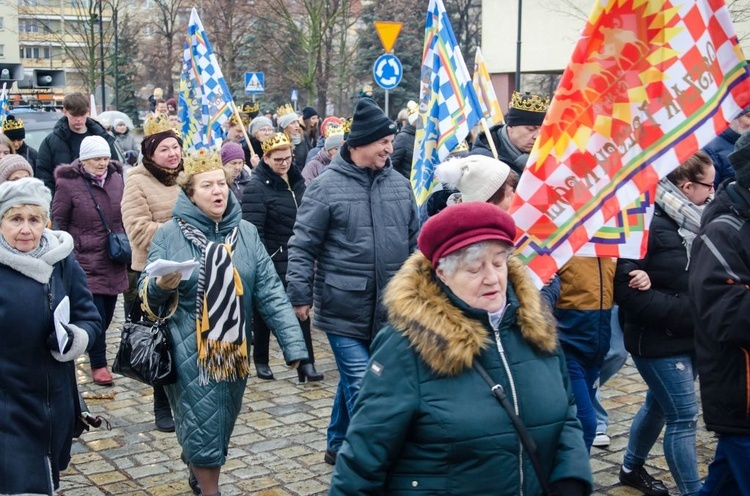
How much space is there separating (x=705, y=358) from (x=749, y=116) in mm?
5031

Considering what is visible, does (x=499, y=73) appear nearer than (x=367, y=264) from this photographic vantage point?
No

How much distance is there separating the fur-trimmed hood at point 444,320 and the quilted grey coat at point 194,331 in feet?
7.75

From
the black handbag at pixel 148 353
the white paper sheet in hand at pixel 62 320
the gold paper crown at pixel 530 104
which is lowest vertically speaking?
the black handbag at pixel 148 353

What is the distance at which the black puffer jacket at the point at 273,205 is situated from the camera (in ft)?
29.6

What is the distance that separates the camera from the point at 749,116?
885cm

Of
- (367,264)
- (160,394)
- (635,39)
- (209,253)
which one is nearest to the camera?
(635,39)

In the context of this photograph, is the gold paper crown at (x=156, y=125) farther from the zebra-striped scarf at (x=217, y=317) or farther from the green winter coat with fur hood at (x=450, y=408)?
the green winter coat with fur hood at (x=450, y=408)

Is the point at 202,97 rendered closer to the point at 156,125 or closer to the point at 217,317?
the point at 156,125

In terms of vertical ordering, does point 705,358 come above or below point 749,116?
below

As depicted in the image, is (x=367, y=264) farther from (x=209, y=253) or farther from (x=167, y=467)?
(x=167, y=467)

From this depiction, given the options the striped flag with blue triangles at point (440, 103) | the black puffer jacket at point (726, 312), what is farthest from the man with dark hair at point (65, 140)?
the black puffer jacket at point (726, 312)

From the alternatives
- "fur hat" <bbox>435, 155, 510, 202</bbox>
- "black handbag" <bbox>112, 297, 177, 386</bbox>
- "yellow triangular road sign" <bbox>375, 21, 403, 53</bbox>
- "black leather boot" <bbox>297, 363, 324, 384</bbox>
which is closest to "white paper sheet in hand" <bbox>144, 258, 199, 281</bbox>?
"black handbag" <bbox>112, 297, 177, 386</bbox>

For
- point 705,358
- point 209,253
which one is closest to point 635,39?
point 705,358

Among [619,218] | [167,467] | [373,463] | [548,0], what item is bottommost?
[167,467]
